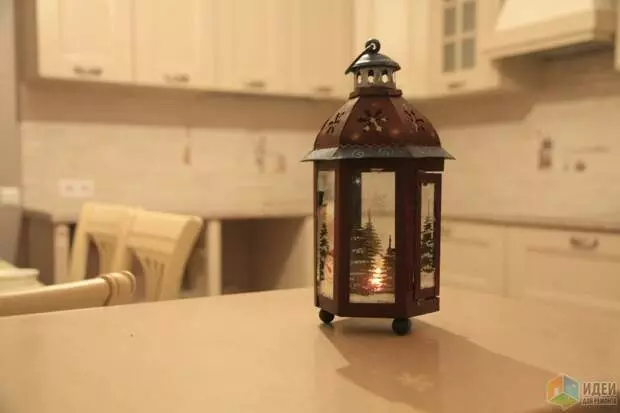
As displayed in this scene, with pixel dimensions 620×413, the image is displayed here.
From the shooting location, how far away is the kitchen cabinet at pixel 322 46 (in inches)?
154

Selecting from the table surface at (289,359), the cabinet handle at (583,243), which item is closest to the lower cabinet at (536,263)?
the cabinet handle at (583,243)

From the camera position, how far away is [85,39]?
3252 millimetres

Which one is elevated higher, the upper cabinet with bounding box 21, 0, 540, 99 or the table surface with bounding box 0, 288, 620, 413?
the upper cabinet with bounding box 21, 0, 540, 99

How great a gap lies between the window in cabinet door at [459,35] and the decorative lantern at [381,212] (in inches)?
109

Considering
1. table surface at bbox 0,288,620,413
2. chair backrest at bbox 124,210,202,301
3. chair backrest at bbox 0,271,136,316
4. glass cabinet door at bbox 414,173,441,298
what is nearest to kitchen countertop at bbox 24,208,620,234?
chair backrest at bbox 124,210,202,301

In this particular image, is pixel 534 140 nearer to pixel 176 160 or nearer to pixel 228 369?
pixel 176 160

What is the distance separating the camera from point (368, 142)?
2.86ft

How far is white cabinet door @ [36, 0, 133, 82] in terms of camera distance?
10.4ft

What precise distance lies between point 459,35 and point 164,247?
8.23ft

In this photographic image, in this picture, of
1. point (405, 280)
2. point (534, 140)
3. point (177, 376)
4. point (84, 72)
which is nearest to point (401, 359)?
point (405, 280)

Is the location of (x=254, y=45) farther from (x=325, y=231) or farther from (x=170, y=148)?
(x=325, y=231)

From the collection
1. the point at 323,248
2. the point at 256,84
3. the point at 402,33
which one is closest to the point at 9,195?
the point at 256,84

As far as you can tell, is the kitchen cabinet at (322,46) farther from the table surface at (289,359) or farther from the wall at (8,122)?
the table surface at (289,359)

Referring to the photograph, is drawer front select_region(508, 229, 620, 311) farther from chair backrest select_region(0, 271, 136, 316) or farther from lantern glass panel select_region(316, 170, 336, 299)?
chair backrest select_region(0, 271, 136, 316)
